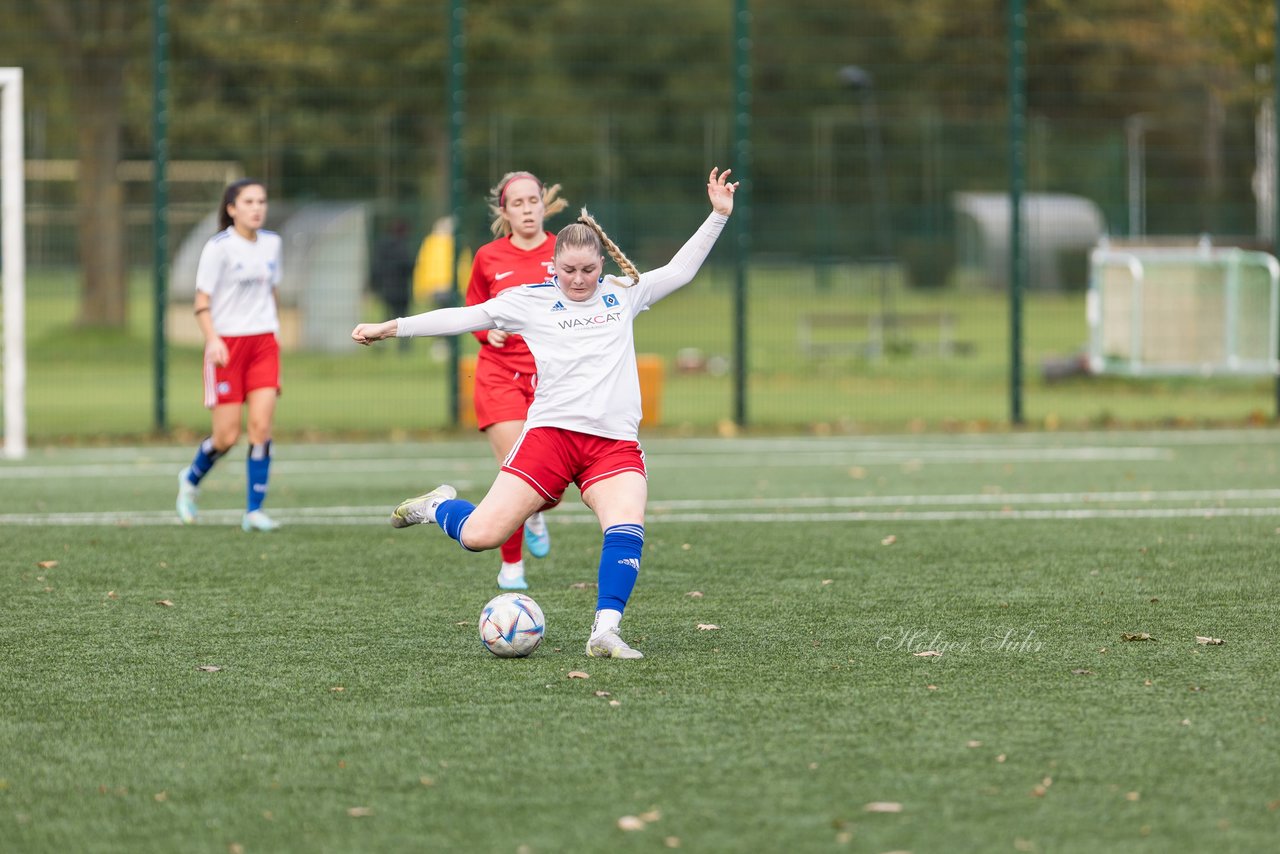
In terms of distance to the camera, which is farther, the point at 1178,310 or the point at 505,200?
the point at 1178,310

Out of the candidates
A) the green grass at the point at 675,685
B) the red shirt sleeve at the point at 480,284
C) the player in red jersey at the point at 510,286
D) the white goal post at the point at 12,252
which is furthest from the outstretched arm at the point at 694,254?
the white goal post at the point at 12,252

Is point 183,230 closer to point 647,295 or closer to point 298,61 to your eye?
point 298,61

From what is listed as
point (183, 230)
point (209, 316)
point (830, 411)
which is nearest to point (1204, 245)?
point (830, 411)

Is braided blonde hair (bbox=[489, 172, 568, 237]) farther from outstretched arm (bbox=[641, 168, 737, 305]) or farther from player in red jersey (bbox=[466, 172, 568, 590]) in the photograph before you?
outstretched arm (bbox=[641, 168, 737, 305])

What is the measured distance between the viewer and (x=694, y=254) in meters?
6.91

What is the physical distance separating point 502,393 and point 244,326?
2455 mm

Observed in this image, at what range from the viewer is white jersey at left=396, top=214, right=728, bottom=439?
22.0 ft

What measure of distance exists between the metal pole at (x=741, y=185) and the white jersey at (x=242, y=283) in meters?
6.55

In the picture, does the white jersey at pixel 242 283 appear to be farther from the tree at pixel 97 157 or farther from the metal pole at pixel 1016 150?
the tree at pixel 97 157

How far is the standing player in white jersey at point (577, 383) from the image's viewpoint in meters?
6.64

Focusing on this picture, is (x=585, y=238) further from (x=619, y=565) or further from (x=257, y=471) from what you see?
(x=257, y=471)

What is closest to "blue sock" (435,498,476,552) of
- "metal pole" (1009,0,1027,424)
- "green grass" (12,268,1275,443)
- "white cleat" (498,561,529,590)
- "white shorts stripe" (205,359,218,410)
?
"white cleat" (498,561,529,590)

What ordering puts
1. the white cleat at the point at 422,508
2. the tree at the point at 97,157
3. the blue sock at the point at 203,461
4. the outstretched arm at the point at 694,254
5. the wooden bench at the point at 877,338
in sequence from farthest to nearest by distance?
the wooden bench at the point at 877,338
the tree at the point at 97,157
the blue sock at the point at 203,461
the white cleat at the point at 422,508
the outstretched arm at the point at 694,254

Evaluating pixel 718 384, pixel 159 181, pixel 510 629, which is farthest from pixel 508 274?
Answer: pixel 718 384
